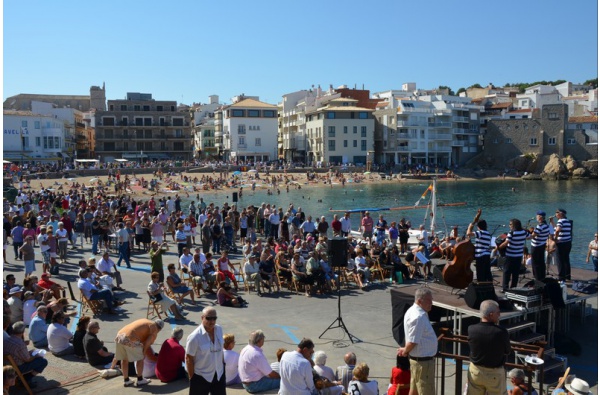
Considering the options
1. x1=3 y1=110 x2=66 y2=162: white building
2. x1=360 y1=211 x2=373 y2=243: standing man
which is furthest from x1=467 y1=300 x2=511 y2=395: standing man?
x1=3 y1=110 x2=66 y2=162: white building

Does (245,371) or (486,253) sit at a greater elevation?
(486,253)

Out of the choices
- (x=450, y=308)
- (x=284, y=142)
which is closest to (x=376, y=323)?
(x=450, y=308)

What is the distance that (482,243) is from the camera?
11.3 m

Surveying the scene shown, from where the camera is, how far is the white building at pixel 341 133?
85.8m

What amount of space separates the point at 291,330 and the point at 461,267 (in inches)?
140

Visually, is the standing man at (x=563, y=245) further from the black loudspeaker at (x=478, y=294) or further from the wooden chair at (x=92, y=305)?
the wooden chair at (x=92, y=305)

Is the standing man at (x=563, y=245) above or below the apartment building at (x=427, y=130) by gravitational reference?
below

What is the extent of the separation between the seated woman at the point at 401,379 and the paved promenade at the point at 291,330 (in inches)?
61.0

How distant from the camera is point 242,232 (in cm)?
2328

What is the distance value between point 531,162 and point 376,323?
82.7 m

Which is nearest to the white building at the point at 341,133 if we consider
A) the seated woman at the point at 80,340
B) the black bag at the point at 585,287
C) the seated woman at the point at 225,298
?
the seated woman at the point at 225,298

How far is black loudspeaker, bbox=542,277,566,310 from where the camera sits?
34.2 feet

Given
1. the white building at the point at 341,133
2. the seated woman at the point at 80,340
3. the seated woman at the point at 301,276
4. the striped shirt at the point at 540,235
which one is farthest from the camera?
the white building at the point at 341,133

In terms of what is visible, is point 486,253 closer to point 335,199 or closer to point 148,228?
point 148,228
